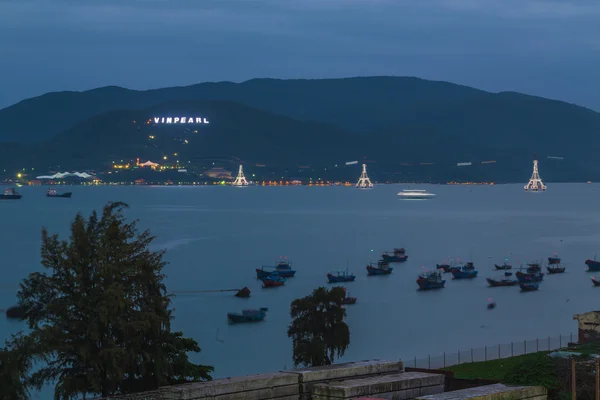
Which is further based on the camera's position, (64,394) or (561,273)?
(561,273)

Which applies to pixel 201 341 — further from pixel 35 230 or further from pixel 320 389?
pixel 35 230

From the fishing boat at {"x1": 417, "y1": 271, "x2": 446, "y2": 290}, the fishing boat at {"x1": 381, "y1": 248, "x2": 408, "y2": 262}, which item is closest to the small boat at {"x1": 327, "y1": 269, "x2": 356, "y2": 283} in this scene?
the fishing boat at {"x1": 417, "y1": 271, "x2": 446, "y2": 290}

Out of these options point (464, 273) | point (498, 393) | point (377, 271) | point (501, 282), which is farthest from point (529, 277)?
point (498, 393)

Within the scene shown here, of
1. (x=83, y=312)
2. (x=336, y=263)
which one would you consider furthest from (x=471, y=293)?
(x=83, y=312)

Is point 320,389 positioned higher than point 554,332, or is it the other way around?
point 320,389

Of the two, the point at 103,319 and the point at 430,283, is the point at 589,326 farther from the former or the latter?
the point at 430,283

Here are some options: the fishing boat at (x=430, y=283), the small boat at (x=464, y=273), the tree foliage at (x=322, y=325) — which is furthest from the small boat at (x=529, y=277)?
the tree foliage at (x=322, y=325)
